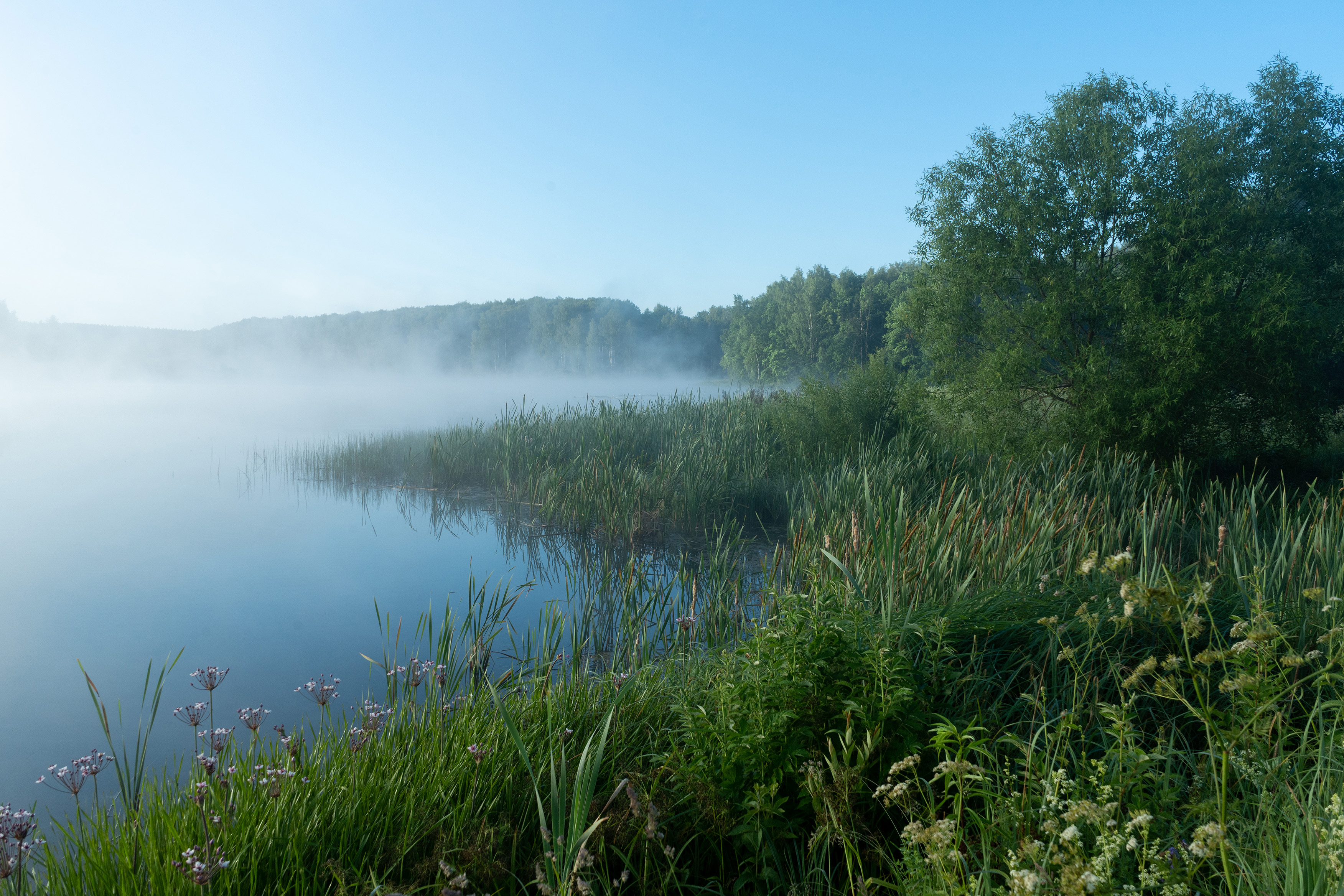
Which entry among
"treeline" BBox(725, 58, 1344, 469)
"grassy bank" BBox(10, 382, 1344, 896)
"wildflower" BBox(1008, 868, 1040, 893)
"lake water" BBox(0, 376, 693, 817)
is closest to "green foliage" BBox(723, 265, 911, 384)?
"treeline" BBox(725, 58, 1344, 469)

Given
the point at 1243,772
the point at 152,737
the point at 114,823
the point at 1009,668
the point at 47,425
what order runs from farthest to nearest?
the point at 47,425 < the point at 152,737 < the point at 1009,668 < the point at 114,823 < the point at 1243,772

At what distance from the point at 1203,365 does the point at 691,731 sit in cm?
1012

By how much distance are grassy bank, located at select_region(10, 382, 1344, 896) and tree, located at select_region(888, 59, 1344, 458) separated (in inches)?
222

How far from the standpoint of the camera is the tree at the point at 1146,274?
29.6 ft

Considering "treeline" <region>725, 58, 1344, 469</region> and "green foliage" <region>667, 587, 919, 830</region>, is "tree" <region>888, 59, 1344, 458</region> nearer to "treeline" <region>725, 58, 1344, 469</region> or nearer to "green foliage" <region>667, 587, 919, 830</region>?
"treeline" <region>725, 58, 1344, 469</region>

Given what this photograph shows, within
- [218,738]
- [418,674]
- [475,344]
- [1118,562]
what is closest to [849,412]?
[418,674]

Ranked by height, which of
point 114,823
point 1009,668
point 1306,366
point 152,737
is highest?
point 1306,366

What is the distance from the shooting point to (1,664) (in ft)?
15.3

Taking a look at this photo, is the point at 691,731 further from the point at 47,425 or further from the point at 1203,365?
the point at 47,425

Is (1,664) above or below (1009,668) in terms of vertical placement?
below

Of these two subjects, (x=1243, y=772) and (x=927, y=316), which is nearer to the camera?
(x=1243, y=772)

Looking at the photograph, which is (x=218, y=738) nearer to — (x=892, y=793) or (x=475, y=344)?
(x=892, y=793)

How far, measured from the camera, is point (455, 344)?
7088cm

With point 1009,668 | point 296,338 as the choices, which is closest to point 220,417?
point 1009,668
